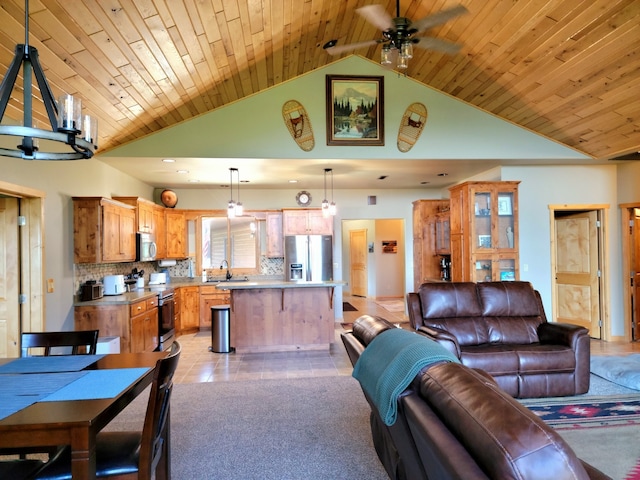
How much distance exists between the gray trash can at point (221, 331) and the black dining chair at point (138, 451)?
3.56 meters

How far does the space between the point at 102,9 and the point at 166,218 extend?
473 centimetres

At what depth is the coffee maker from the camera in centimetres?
705

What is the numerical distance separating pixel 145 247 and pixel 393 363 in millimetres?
5147

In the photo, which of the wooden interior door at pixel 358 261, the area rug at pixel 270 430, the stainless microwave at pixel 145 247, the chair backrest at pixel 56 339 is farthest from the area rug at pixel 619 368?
the wooden interior door at pixel 358 261

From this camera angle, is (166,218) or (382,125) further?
(166,218)

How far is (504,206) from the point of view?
565 cm

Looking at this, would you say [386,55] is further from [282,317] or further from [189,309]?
[189,309]

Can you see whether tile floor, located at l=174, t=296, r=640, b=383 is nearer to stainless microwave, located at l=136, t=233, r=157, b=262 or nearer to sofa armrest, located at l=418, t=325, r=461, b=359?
sofa armrest, located at l=418, t=325, r=461, b=359

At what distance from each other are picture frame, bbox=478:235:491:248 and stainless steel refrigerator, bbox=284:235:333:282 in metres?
2.81

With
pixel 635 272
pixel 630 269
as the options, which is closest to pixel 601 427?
pixel 630 269

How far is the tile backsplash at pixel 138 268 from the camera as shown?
465cm

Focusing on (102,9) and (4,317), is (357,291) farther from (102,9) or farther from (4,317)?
(102,9)

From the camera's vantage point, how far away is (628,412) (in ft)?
10.6

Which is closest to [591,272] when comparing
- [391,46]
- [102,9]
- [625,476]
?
[625,476]
